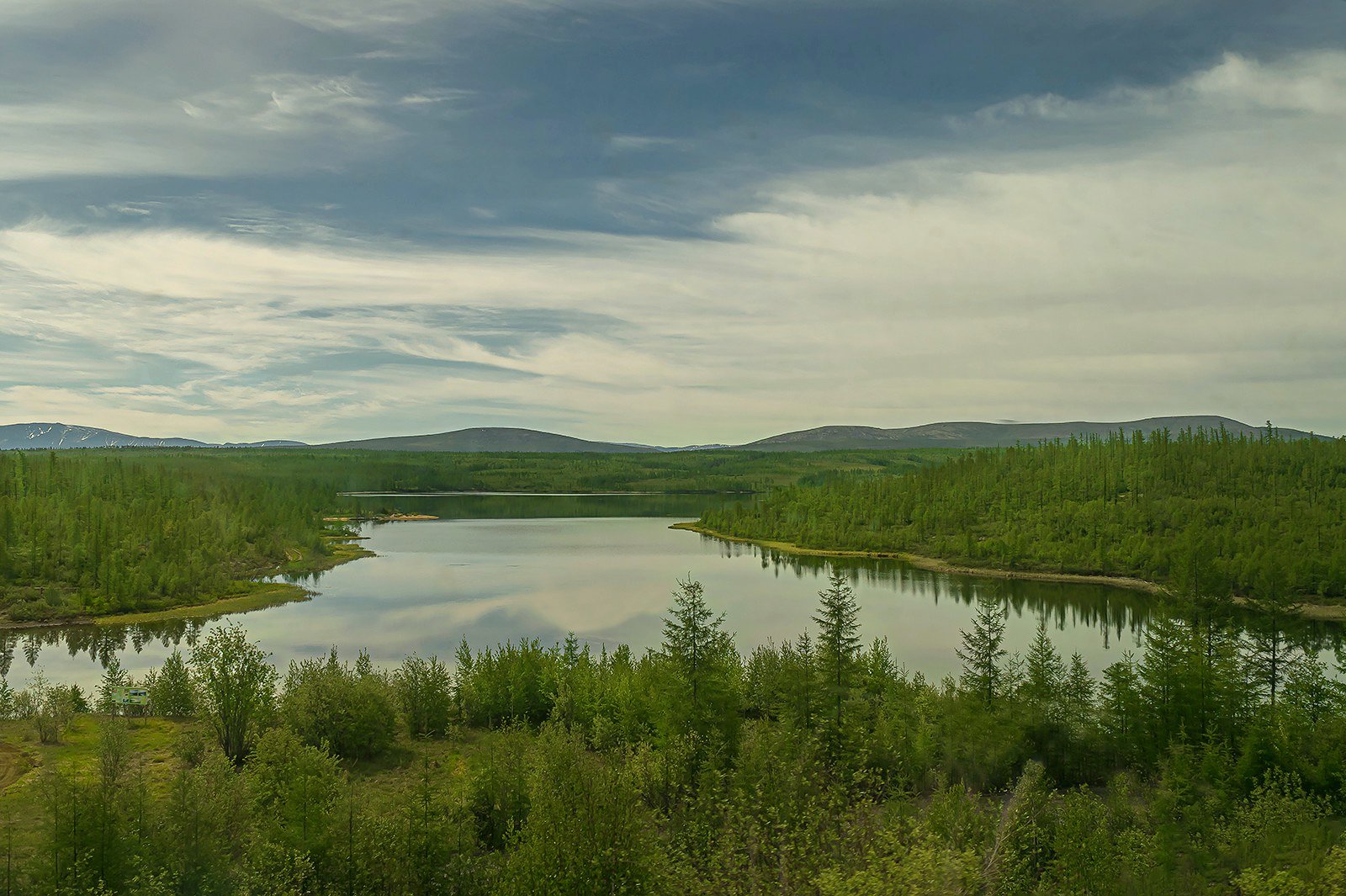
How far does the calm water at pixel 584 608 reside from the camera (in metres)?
61.5

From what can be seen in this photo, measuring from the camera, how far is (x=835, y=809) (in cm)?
2588

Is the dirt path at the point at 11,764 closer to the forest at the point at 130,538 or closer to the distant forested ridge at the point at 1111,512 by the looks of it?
the forest at the point at 130,538

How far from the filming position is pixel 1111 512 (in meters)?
122

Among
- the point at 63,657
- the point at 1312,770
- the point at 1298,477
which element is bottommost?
the point at 63,657

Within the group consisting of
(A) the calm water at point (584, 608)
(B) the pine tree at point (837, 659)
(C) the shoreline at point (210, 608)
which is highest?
(B) the pine tree at point (837, 659)

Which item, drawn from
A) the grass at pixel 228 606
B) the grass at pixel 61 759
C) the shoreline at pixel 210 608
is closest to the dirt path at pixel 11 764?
the grass at pixel 61 759

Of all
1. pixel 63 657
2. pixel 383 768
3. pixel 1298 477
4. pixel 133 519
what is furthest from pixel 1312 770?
pixel 1298 477

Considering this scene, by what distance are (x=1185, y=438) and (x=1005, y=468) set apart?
104ft

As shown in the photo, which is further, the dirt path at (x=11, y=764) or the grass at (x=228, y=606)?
the grass at (x=228, y=606)

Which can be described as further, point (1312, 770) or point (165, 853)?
point (1312, 770)

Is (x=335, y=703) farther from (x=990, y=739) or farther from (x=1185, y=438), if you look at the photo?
(x=1185, y=438)

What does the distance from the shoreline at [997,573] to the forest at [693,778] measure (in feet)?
147

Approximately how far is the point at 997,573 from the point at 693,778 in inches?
3509

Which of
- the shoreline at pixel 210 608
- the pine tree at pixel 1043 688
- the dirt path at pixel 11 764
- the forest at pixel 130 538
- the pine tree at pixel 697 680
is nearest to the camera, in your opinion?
the pine tree at pixel 697 680
